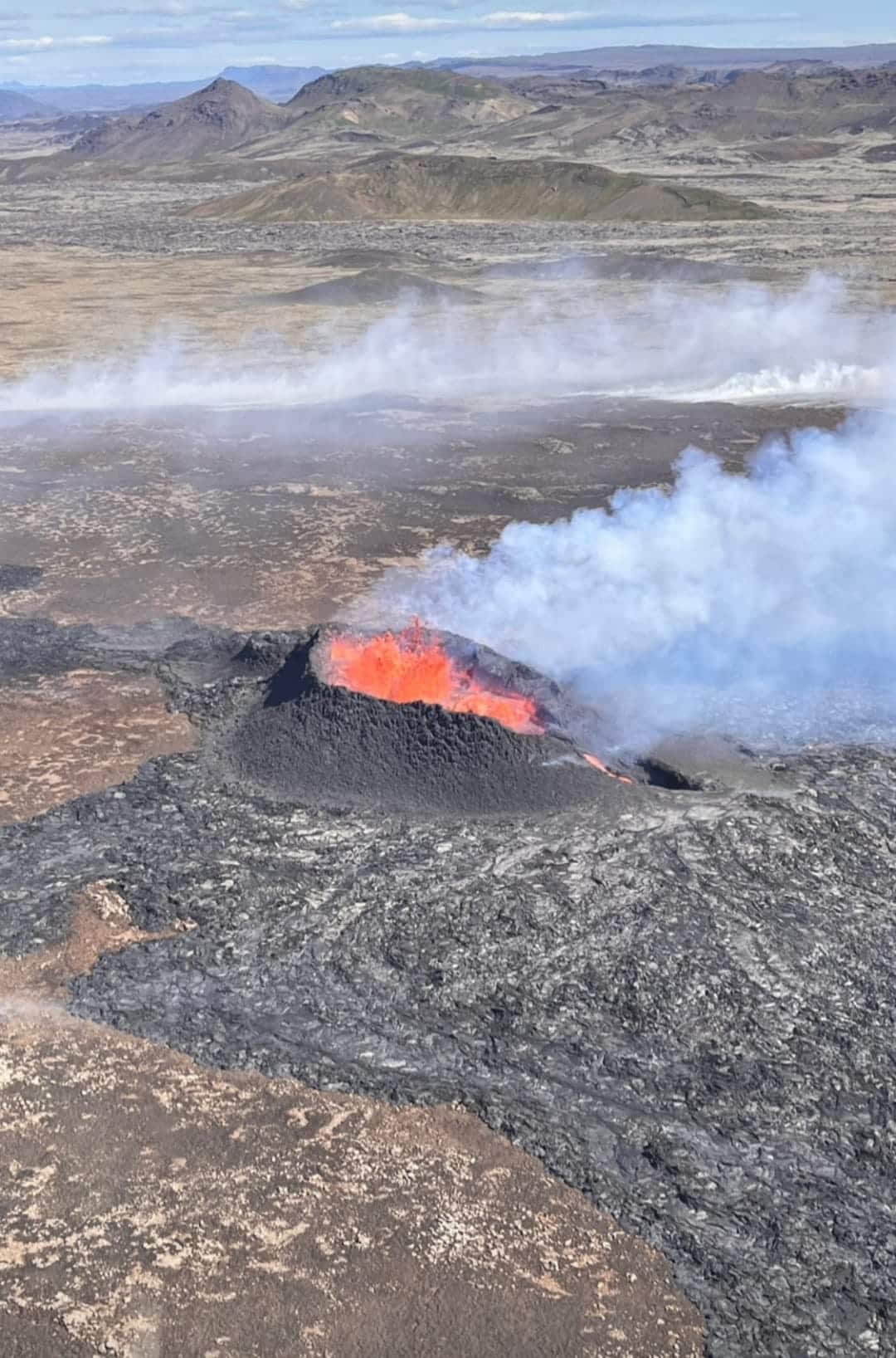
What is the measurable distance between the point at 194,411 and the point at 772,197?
81938 mm

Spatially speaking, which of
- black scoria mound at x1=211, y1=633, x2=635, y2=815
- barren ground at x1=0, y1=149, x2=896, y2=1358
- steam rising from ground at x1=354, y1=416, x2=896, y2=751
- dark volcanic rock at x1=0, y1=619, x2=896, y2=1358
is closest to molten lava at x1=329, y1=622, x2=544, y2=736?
black scoria mound at x1=211, y1=633, x2=635, y2=815

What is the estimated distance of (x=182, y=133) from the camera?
7407 inches

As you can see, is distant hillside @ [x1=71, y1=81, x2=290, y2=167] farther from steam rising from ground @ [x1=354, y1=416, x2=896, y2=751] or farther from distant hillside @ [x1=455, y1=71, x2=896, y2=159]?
steam rising from ground @ [x1=354, y1=416, x2=896, y2=751]

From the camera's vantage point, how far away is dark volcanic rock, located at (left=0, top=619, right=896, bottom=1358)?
1195 cm

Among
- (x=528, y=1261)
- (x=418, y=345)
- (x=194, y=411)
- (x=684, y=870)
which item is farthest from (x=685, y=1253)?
(x=418, y=345)

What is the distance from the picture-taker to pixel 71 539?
31766 millimetres

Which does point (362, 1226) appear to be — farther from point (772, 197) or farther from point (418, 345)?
point (772, 197)

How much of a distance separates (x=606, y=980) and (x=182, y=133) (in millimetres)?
196795

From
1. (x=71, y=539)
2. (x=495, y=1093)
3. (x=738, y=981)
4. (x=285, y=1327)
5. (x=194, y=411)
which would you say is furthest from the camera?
(x=194, y=411)

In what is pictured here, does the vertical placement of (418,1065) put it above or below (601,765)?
below

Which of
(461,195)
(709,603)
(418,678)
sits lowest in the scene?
(418,678)

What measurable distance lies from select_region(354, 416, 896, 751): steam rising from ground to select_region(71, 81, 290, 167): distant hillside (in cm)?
16983

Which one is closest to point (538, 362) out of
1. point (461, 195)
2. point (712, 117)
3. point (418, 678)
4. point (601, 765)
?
point (418, 678)

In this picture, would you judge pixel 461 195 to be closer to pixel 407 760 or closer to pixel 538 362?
pixel 538 362
